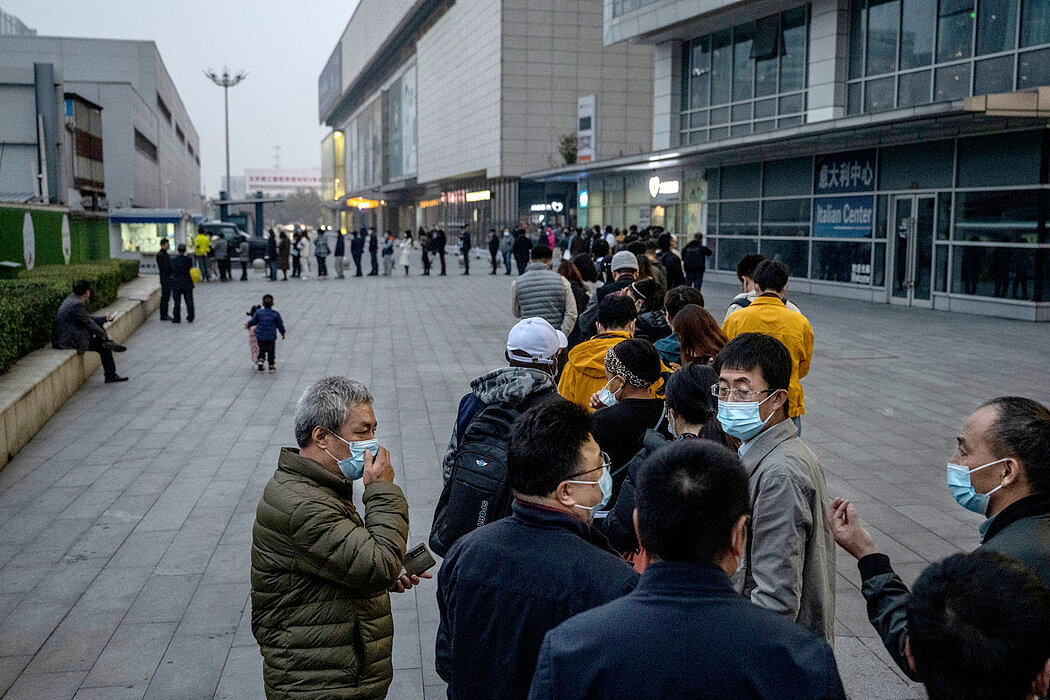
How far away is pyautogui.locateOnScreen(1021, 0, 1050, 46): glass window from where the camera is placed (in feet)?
62.4

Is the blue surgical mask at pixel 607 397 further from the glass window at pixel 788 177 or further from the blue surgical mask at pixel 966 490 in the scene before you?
the glass window at pixel 788 177

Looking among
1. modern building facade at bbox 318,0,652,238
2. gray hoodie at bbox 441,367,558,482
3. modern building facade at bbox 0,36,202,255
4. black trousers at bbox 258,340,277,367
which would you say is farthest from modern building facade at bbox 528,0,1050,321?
modern building facade at bbox 0,36,202,255

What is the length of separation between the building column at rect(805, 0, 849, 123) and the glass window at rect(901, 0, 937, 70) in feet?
7.19

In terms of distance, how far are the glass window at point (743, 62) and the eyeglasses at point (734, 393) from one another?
1087 inches

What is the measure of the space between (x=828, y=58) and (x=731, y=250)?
23.0 feet

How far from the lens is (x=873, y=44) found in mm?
24703

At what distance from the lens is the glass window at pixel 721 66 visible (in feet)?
100

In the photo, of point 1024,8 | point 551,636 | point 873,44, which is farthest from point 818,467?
point 873,44

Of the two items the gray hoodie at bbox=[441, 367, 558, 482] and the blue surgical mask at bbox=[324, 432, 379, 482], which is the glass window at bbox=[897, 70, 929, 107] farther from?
the blue surgical mask at bbox=[324, 432, 379, 482]

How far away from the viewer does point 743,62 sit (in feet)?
97.9

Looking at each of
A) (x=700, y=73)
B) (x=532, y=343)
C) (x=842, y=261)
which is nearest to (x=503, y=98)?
(x=700, y=73)

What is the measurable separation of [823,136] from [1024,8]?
468cm

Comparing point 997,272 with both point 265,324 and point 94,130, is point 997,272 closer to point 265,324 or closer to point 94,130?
point 265,324

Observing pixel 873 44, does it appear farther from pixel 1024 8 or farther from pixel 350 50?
pixel 350 50
